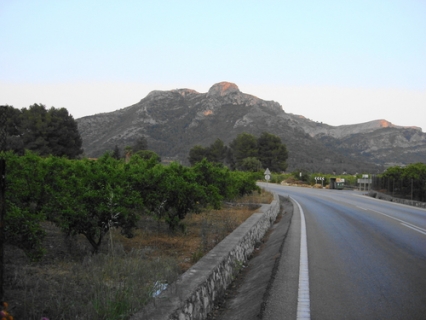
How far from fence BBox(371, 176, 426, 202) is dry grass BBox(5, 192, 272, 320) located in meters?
23.4

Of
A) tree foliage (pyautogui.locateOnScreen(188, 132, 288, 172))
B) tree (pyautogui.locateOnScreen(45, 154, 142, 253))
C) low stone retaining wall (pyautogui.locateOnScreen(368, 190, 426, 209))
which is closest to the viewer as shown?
tree (pyautogui.locateOnScreen(45, 154, 142, 253))

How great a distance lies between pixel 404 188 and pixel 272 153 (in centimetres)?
5825

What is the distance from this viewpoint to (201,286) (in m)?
5.92

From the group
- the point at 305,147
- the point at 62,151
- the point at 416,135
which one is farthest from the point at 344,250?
the point at 416,135

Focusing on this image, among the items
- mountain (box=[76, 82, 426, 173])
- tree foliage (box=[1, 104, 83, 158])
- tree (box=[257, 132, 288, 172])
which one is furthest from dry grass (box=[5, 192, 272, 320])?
mountain (box=[76, 82, 426, 173])

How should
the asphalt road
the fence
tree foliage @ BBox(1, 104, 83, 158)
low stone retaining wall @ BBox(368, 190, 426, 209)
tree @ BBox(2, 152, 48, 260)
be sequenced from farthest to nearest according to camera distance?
tree foliage @ BBox(1, 104, 83, 158), the fence, low stone retaining wall @ BBox(368, 190, 426, 209), tree @ BBox(2, 152, 48, 260), the asphalt road

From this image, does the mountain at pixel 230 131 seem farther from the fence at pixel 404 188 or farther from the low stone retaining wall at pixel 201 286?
the low stone retaining wall at pixel 201 286

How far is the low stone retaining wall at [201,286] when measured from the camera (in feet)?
15.7

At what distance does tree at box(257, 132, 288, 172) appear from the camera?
92.9m

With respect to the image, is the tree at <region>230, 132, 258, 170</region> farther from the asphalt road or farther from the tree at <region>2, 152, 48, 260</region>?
the tree at <region>2, 152, 48, 260</region>

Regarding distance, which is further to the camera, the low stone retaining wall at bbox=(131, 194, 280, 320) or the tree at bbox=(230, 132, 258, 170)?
the tree at bbox=(230, 132, 258, 170)

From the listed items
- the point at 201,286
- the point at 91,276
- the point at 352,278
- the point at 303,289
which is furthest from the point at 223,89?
the point at 201,286

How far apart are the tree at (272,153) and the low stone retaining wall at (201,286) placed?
83.3 meters

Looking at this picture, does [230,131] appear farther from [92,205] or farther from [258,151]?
[92,205]
